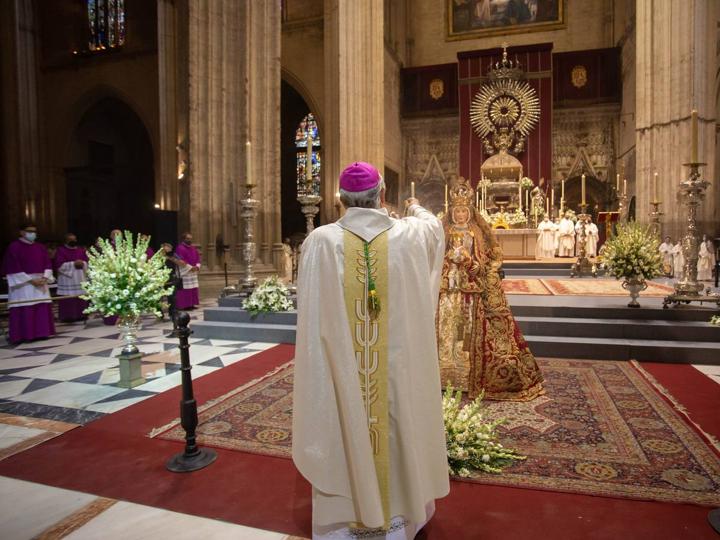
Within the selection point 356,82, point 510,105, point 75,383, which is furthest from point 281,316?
point 510,105

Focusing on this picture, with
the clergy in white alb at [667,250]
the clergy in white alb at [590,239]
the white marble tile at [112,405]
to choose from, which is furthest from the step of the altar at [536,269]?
the white marble tile at [112,405]

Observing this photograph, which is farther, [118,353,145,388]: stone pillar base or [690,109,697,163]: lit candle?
[690,109,697,163]: lit candle

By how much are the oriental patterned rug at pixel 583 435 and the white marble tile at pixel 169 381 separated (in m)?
0.78

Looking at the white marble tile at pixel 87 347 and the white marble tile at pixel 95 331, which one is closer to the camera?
the white marble tile at pixel 87 347

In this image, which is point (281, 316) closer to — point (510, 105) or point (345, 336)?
point (345, 336)

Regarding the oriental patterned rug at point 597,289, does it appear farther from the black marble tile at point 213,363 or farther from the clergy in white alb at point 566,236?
the black marble tile at point 213,363

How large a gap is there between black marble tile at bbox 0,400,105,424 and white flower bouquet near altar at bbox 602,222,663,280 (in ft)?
19.2

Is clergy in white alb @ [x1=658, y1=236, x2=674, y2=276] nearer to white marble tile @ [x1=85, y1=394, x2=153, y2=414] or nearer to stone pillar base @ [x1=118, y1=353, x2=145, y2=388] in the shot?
stone pillar base @ [x1=118, y1=353, x2=145, y2=388]

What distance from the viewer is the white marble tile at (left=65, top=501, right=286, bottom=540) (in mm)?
2357

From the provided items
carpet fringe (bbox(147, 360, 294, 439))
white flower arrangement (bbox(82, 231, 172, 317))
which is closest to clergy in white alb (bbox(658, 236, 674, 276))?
carpet fringe (bbox(147, 360, 294, 439))

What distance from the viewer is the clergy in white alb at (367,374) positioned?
2068mm

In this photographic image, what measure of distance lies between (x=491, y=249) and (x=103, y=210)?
844 inches

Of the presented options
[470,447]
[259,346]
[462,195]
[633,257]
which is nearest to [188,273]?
[259,346]

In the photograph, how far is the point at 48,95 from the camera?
65.3ft
